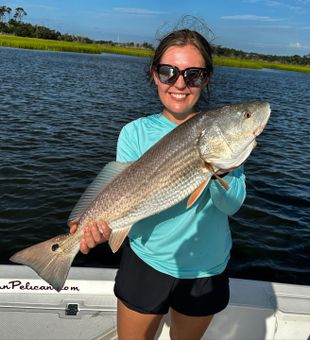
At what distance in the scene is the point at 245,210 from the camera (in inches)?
375

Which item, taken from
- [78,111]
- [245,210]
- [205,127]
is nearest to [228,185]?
[205,127]

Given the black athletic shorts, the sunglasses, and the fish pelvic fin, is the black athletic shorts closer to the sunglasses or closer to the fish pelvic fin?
the fish pelvic fin

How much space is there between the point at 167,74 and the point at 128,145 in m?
0.59

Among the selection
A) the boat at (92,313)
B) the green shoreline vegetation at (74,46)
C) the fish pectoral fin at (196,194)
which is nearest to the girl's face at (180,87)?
the fish pectoral fin at (196,194)

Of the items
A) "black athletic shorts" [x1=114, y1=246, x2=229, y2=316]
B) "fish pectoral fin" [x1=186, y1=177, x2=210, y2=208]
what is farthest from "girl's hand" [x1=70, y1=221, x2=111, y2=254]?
"fish pectoral fin" [x1=186, y1=177, x2=210, y2=208]

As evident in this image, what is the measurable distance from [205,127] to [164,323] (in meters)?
1.96

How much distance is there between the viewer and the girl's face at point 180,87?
2.90m

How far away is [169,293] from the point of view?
2.88m

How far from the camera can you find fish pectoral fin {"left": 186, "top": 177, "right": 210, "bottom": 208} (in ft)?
8.65

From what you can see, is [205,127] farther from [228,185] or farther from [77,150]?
[77,150]

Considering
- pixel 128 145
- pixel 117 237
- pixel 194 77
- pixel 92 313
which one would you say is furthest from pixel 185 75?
pixel 92 313

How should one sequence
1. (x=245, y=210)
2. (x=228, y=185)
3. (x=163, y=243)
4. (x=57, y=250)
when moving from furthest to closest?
(x=245, y=210) < (x=57, y=250) < (x=163, y=243) < (x=228, y=185)

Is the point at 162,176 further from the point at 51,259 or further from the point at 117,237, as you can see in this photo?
the point at 51,259

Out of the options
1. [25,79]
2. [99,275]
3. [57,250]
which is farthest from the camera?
[25,79]
